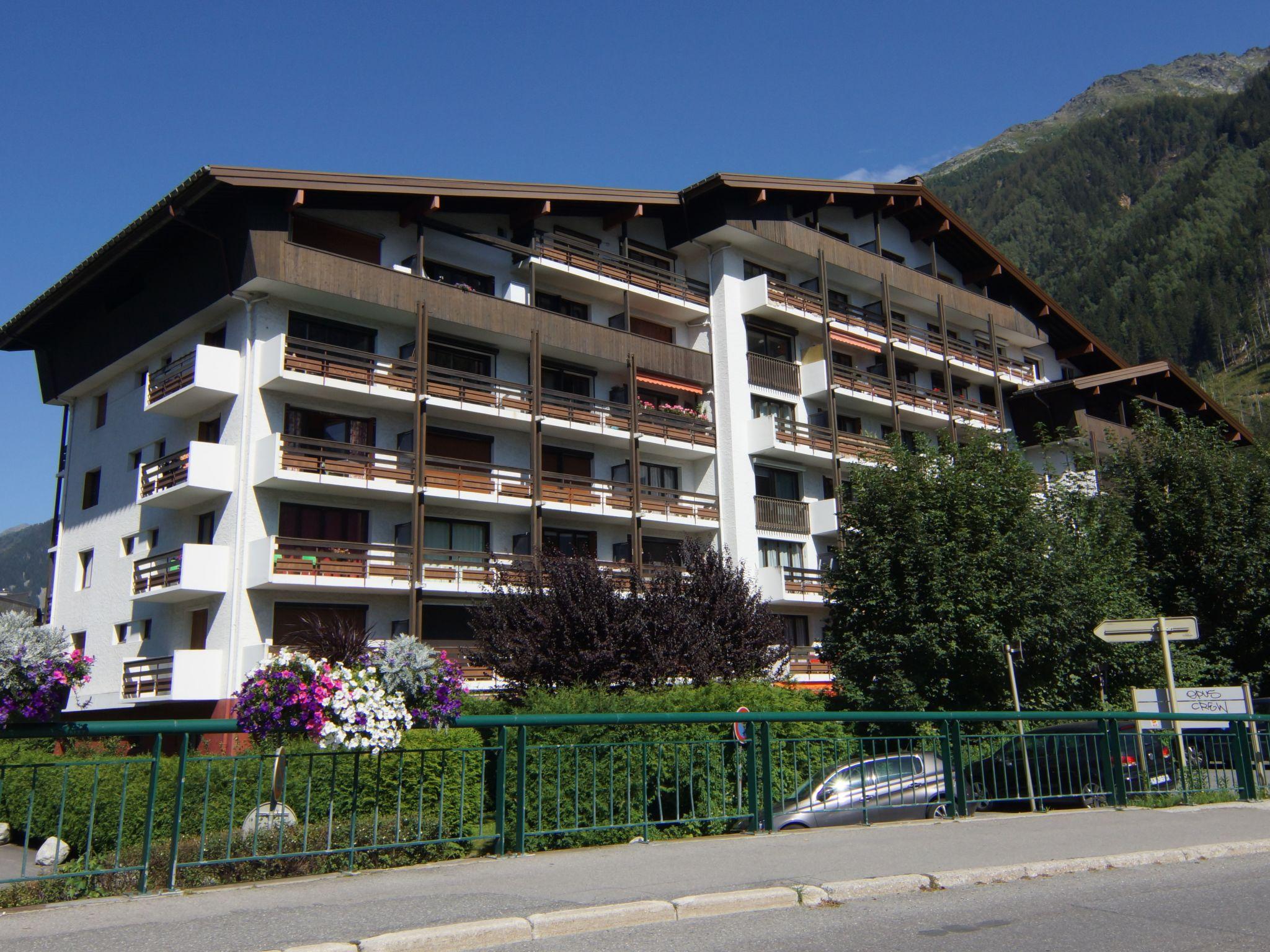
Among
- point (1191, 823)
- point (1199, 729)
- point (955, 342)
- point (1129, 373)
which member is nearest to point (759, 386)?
point (955, 342)

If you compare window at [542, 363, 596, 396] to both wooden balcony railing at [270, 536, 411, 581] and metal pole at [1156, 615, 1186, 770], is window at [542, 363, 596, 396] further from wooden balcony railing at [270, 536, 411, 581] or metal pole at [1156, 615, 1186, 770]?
metal pole at [1156, 615, 1186, 770]

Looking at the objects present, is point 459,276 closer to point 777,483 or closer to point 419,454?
point 419,454

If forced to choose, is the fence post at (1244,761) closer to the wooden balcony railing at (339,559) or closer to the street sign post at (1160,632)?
the street sign post at (1160,632)

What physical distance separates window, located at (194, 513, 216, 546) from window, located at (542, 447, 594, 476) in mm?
Result: 9620

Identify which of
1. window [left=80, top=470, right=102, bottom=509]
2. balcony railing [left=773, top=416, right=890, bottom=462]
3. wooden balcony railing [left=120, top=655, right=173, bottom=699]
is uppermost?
balcony railing [left=773, top=416, right=890, bottom=462]

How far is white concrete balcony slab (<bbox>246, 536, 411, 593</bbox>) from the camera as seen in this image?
88.1 ft

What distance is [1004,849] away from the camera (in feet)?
34.1

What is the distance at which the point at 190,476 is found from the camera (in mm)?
27531

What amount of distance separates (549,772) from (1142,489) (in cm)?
2493

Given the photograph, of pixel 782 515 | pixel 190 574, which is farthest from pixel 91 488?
pixel 782 515

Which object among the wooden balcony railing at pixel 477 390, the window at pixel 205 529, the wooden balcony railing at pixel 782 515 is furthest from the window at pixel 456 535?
the wooden balcony railing at pixel 782 515

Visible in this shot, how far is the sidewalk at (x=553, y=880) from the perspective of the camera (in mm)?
6730

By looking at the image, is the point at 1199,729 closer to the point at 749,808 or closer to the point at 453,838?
the point at 749,808

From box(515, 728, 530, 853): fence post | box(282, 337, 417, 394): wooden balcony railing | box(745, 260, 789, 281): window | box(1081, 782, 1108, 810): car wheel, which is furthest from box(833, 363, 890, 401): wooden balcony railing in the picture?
box(515, 728, 530, 853): fence post
